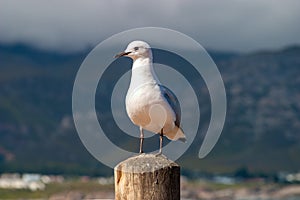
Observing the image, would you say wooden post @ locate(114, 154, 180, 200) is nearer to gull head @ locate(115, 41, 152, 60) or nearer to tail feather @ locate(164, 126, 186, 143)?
gull head @ locate(115, 41, 152, 60)

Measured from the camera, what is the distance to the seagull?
14195mm

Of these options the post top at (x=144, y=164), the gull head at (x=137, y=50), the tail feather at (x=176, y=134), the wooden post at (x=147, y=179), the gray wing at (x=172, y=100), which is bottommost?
the wooden post at (x=147, y=179)

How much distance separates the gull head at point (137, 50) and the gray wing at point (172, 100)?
636mm

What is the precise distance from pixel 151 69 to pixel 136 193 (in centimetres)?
255

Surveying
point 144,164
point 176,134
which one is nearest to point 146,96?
point 144,164

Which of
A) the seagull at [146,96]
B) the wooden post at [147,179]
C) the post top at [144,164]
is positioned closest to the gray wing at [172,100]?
the seagull at [146,96]

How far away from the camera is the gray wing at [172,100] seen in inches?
573

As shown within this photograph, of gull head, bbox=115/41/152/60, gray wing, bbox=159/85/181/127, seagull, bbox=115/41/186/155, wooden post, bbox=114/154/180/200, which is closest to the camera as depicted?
wooden post, bbox=114/154/180/200

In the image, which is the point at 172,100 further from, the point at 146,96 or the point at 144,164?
the point at 144,164

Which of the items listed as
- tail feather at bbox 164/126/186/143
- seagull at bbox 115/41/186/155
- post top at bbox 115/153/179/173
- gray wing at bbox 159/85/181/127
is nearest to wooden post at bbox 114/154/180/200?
post top at bbox 115/153/179/173

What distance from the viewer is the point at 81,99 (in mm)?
13406

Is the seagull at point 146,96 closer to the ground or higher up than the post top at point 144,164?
higher up

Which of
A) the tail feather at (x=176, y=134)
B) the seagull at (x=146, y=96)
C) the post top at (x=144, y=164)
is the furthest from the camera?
the tail feather at (x=176, y=134)

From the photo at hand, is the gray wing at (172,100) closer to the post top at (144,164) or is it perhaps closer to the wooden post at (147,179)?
the post top at (144,164)
